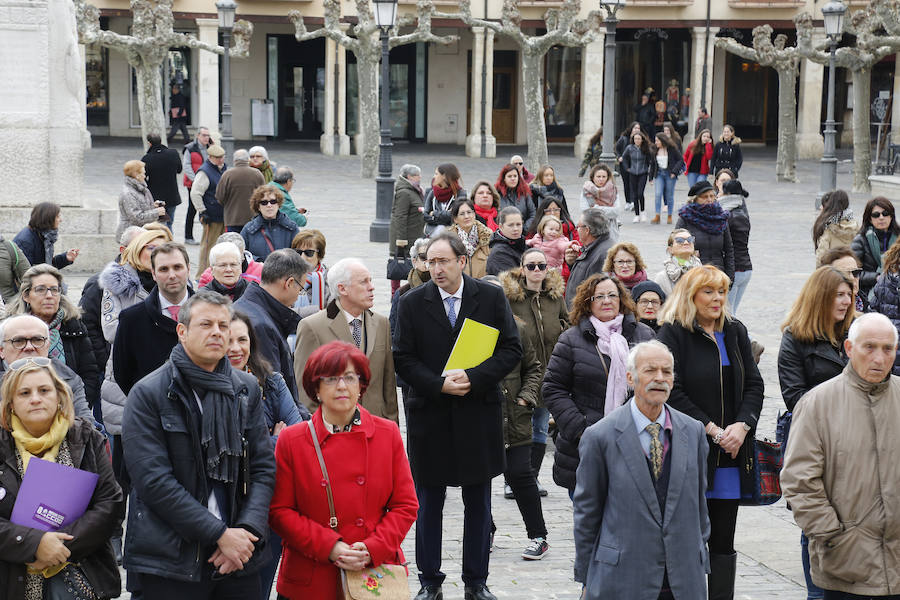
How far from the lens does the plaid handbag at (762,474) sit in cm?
656

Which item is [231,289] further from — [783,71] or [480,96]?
[480,96]

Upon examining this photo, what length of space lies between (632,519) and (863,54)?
27407mm

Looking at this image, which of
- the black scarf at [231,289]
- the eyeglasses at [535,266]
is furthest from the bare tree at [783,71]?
the black scarf at [231,289]

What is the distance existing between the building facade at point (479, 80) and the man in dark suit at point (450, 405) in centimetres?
3416

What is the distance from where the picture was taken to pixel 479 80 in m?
41.6

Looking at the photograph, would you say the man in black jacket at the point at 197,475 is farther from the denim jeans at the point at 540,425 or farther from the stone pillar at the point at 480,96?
the stone pillar at the point at 480,96

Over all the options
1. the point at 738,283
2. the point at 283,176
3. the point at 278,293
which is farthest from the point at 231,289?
the point at 283,176

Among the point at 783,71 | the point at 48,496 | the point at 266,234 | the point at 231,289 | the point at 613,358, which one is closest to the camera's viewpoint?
the point at 48,496

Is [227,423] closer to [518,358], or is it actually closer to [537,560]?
[518,358]

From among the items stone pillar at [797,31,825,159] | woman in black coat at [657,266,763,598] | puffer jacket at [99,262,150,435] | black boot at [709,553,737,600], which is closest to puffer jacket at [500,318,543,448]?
woman in black coat at [657,266,763,598]

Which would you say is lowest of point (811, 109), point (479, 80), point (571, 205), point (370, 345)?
point (571, 205)

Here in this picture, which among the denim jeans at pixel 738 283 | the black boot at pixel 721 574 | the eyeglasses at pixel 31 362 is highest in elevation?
the eyeglasses at pixel 31 362

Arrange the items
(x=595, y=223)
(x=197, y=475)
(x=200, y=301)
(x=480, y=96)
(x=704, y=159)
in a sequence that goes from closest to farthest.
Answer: (x=197, y=475) → (x=200, y=301) → (x=595, y=223) → (x=704, y=159) → (x=480, y=96)

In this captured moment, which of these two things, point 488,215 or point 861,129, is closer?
point 488,215
